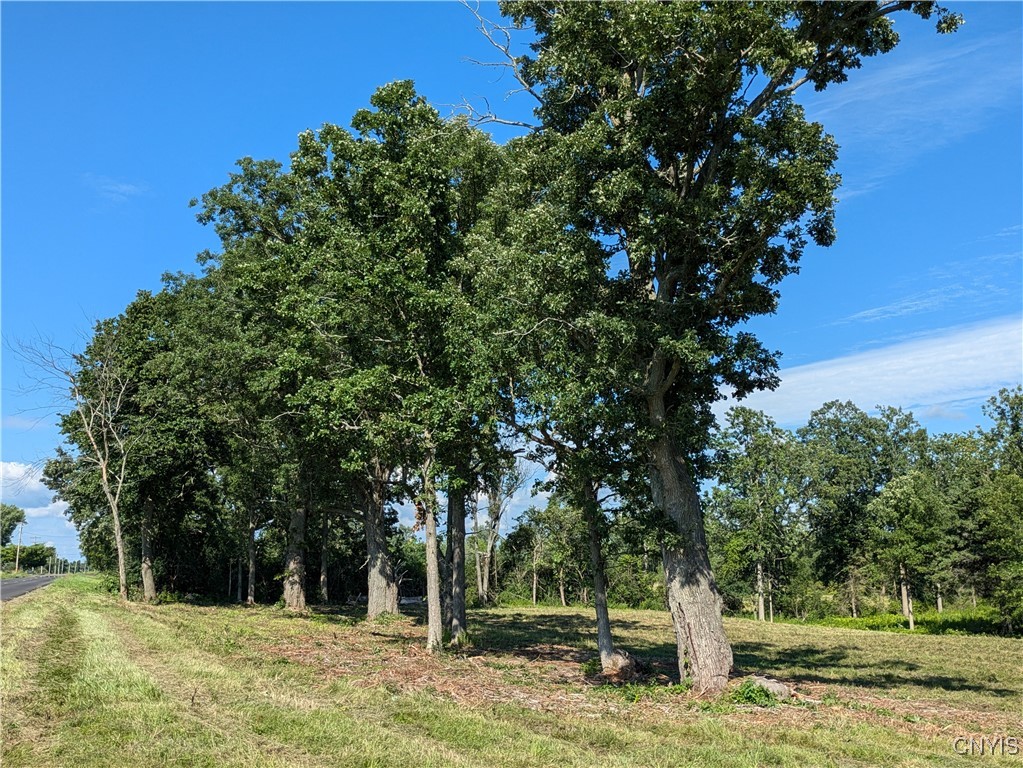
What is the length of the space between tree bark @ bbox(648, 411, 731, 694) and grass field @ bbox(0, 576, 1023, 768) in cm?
88

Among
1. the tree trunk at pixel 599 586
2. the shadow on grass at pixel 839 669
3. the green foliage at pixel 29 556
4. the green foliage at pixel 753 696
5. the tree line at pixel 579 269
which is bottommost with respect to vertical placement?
the green foliage at pixel 29 556

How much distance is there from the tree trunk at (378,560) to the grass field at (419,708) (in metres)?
9.25

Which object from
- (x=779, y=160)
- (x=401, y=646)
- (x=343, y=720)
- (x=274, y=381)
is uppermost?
(x=779, y=160)

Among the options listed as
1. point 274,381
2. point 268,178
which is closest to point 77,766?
point 274,381

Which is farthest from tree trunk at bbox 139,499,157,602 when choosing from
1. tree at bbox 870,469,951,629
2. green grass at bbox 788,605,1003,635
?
tree at bbox 870,469,951,629

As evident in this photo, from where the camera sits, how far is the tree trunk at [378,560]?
98.4ft

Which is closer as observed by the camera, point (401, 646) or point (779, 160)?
point (779, 160)

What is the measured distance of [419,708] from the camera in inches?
401

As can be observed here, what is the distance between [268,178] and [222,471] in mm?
16678

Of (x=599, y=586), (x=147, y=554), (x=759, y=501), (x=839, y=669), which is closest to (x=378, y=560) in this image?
(x=147, y=554)

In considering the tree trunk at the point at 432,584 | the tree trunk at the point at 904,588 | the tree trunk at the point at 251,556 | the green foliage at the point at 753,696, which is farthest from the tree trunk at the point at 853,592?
the green foliage at the point at 753,696

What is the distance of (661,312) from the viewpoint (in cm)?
1328

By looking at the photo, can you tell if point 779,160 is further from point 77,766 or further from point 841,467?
point 841,467

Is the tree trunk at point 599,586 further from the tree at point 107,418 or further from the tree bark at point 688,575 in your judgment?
the tree at point 107,418
